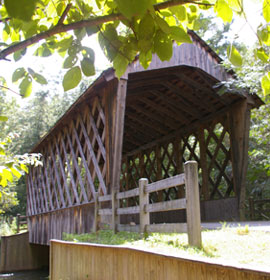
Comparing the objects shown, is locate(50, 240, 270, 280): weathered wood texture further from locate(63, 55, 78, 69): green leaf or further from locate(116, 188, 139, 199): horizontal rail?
locate(63, 55, 78, 69): green leaf

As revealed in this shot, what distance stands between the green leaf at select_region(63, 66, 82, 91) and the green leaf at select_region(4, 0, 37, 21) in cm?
47

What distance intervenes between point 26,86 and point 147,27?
53 centimetres

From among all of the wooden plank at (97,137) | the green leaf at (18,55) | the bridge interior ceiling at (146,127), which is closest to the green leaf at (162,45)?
the green leaf at (18,55)

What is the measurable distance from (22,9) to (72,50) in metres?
0.55

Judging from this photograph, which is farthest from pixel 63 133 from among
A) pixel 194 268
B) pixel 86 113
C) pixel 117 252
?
pixel 194 268

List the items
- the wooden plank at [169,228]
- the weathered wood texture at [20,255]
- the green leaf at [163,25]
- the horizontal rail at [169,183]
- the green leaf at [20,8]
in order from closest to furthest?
the green leaf at [20,8] → the green leaf at [163,25] → the wooden plank at [169,228] → the horizontal rail at [169,183] → the weathered wood texture at [20,255]

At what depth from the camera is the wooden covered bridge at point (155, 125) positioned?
28.1 ft

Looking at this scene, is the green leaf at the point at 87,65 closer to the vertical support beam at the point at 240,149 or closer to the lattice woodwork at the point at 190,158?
the vertical support beam at the point at 240,149

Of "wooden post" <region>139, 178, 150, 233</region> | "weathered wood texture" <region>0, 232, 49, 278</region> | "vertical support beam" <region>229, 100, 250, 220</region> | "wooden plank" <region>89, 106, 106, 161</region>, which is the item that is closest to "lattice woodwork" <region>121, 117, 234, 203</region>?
"vertical support beam" <region>229, 100, 250, 220</region>

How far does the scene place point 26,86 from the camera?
1419 mm

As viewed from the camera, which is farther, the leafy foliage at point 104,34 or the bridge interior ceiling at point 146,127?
the bridge interior ceiling at point 146,127

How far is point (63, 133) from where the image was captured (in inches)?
485

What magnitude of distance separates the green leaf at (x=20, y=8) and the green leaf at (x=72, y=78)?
18.5 inches

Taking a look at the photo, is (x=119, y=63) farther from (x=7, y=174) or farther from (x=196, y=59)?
(x=196, y=59)
